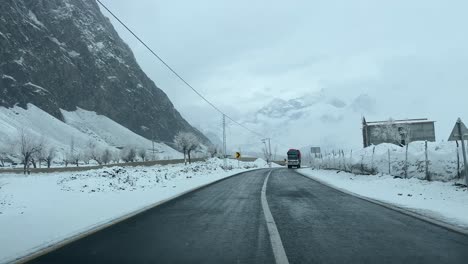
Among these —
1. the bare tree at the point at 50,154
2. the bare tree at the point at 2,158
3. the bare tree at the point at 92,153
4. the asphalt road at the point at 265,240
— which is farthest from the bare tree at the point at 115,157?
the asphalt road at the point at 265,240

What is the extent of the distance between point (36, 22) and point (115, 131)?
194ft

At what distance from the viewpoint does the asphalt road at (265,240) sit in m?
6.66

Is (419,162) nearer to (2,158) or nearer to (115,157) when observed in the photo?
(2,158)

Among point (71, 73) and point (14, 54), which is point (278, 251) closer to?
point (14, 54)

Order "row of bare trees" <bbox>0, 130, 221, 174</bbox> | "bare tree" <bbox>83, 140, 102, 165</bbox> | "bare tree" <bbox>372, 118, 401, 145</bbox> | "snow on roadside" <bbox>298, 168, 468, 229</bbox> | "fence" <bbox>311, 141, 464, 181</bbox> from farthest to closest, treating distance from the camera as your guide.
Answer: "bare tree" <bbox>83, 140, 102, 165</bbox> → "row of bare trees" <bbox>0, 130, 221, 174</bbox> → "bare tree" <bbox>372, 118, 401, 145</bbox> → "fence" <bbox>311, 141, 464, 181</bbox> → "snow on roadside" <bbox>298, 168, 468, 229</bbox>

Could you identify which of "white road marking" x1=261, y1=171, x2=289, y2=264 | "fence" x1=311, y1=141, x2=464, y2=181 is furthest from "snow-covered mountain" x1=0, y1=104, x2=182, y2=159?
"white road marking" x1=261, y1=171, x2=289, y2=264

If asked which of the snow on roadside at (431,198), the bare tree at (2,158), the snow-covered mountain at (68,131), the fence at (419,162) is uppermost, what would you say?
the snow-covered mountain at (68,131)

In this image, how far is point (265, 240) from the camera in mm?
8008

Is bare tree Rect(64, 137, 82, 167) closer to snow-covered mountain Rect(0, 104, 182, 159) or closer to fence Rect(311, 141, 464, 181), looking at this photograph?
snow-covered mountain Rect(0, 104, 182, 159)

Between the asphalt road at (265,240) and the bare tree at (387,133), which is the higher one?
the bare tree at (387,133)

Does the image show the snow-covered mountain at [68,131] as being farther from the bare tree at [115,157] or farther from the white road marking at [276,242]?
the white road marking at [276,242]

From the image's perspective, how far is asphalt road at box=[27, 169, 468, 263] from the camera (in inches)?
262

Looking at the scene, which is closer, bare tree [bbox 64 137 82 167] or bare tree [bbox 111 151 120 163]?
bare tree [bbox 64 137 82 167]

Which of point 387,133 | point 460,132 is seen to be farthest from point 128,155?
point 460,132
